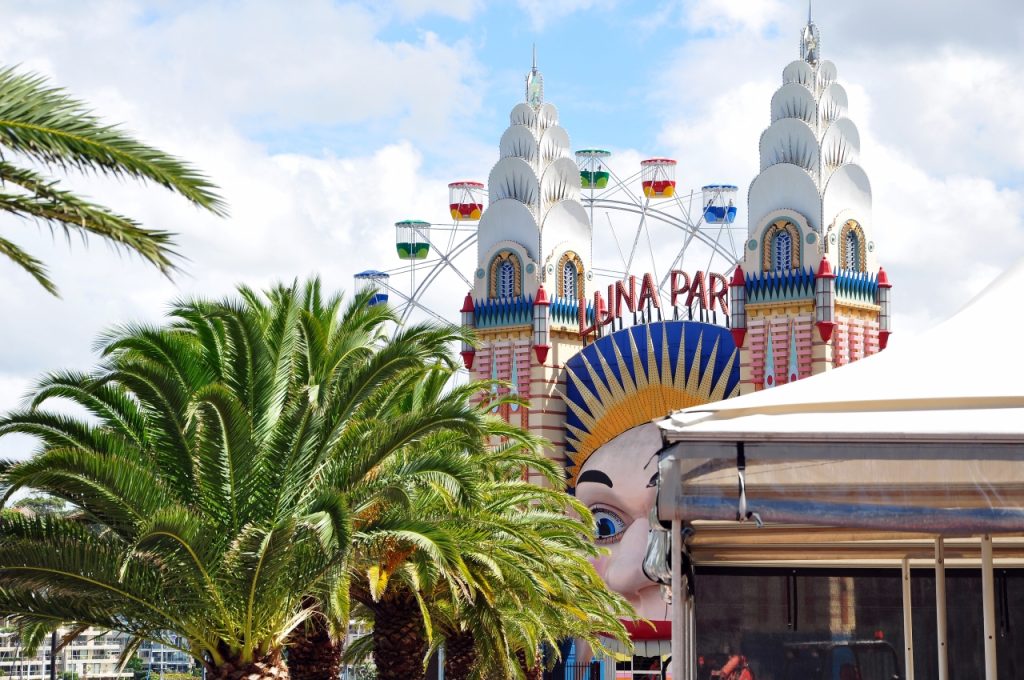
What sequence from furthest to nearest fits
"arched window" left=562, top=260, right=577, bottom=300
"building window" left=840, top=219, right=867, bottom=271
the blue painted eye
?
"arched window" left=562, top=260, right=577, bottom=300 → "building window" left=840, top=219, right=867, bottom=271 → the blue painted eye

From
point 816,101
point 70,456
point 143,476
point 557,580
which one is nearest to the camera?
point 70,456

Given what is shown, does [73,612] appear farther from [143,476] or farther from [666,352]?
[666,352]

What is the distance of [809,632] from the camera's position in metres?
10.1

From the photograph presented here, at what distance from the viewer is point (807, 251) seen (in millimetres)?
35312

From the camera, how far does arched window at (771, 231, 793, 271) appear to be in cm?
3572

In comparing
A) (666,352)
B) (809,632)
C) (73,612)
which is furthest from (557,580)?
(666,352)

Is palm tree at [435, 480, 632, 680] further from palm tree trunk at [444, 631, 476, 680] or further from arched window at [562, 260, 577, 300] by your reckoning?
arched window at [562, 260, 577, 300]

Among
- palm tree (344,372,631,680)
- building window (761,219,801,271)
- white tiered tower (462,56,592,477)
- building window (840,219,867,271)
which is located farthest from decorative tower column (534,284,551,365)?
palm tree (344,372,631,680)

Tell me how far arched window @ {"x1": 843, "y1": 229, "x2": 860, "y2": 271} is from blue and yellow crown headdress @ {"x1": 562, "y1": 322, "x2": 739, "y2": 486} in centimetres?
338

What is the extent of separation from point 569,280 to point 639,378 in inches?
167

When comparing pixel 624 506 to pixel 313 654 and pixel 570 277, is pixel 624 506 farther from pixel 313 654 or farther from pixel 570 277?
pixel 313 654

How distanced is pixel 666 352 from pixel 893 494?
30281 mm

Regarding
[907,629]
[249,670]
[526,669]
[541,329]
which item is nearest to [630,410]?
[541,329]

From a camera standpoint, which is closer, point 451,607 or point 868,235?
point 451,607
